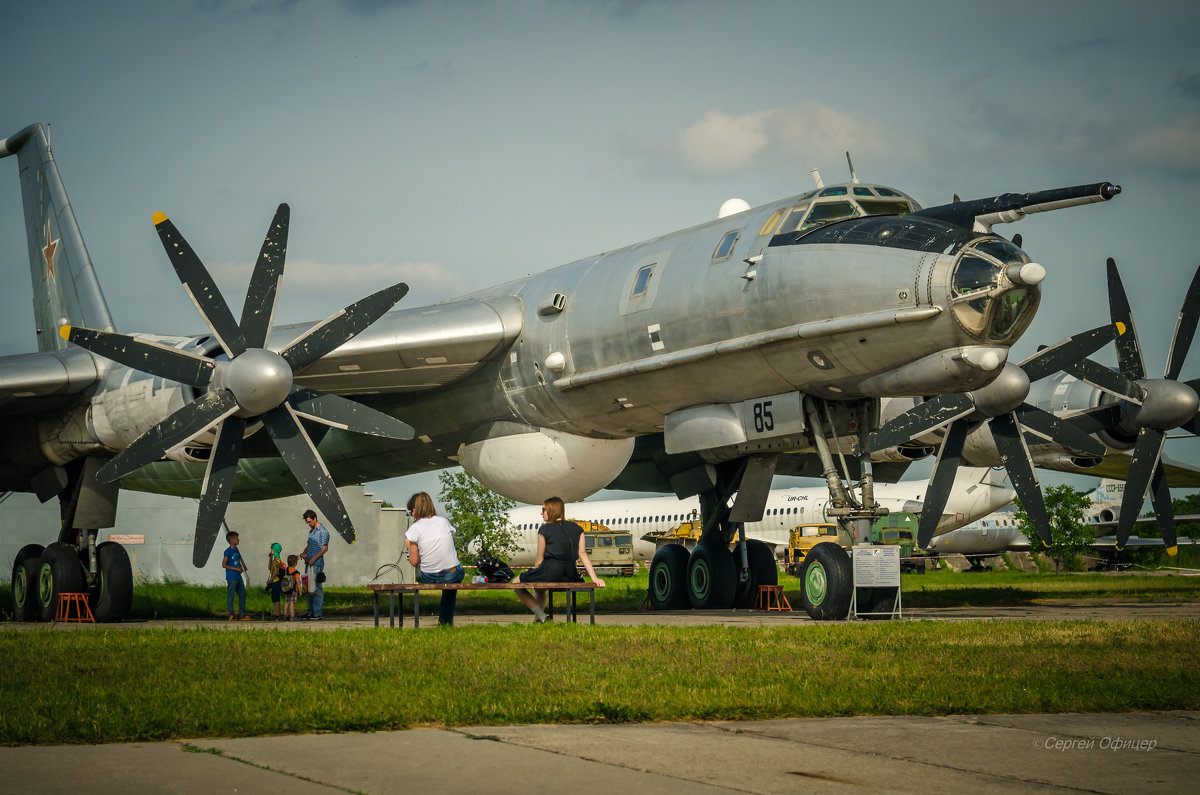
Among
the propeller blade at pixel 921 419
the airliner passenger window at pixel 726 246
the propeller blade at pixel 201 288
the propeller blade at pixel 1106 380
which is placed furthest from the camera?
the propeller blade at pixel 1106 380

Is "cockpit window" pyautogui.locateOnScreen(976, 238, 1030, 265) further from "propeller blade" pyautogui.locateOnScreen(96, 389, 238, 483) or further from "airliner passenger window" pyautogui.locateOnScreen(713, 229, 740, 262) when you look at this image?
"propeller blade" pyautogui.locateOnScreen(96, 389, 238, 483)

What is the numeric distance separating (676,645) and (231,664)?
3.27 m

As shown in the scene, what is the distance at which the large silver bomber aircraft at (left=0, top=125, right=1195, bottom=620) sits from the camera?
12.3 m

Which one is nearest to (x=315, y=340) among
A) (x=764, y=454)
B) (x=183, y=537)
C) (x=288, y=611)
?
(x=288, y=611)

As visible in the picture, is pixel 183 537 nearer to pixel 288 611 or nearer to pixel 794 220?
pixel 288 611

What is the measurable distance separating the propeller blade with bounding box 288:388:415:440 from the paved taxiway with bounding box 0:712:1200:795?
28.4 feet

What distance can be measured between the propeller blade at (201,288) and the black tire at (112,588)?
4.20 metres

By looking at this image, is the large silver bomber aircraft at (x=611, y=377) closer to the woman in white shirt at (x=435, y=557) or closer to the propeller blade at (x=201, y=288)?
the propeller blade at (x=201, y=288)

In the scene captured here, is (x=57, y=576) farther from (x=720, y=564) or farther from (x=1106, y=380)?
(x=1106, y=380)

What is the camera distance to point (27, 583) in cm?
1645

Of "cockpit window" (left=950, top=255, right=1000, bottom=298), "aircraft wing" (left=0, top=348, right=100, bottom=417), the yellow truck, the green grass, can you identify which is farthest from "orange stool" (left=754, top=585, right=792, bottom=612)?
the yellow truck

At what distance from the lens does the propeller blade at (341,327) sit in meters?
14.0

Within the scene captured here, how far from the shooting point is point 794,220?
43.4 ft

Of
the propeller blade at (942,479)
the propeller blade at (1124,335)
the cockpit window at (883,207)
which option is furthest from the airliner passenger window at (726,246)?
the propeller blade at (1124,335)
